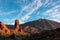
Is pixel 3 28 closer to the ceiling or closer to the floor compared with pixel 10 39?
closer to the ceiling

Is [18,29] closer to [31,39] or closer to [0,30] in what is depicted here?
[0,30]

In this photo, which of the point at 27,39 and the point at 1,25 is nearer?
the point at 27,39

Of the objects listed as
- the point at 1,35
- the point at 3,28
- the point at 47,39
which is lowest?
the point at 47,39

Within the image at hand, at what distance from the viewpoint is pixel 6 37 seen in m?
93.5

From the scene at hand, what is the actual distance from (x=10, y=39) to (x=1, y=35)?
694cm

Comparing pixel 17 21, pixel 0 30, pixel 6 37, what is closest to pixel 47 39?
pixel 6 37

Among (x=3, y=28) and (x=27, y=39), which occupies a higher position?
(x=3, y=28)

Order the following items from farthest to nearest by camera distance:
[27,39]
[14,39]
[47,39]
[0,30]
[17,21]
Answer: [17,21], [0,30], [27,39], [14,39], [47,39]

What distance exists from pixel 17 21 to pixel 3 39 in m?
31.3

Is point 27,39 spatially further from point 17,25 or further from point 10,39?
point 17,25

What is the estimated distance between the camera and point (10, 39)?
89.9 meters

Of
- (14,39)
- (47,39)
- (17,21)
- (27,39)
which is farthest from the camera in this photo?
(17,21)

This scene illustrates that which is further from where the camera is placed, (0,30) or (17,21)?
(17,21)

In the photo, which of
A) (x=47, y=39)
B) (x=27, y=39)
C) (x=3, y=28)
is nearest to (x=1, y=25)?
(x=3, y=28)
